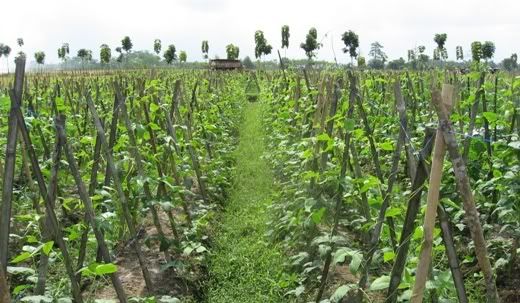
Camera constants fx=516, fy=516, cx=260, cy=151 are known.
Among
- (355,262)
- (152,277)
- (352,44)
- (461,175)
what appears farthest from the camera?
(352,44)

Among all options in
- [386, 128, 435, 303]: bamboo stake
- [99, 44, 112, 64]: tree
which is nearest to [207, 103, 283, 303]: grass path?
[386, 128, 435, 303]: bamboo stake

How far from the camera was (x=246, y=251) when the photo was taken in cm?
509

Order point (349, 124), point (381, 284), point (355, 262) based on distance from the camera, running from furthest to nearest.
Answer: point (349, 124) < point (355, 262) < point (381, 284)

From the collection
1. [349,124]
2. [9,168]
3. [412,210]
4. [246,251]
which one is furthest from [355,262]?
[246,251]

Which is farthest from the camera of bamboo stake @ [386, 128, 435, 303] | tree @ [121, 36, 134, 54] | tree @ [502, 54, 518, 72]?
tree @ [121, 36, 134, 54]

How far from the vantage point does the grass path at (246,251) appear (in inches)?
169

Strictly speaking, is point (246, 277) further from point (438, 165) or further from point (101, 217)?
point (438, 165)

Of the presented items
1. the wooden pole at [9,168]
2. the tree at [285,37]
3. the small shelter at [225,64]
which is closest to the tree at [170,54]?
the small shelter at [225,64]

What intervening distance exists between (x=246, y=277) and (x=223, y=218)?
5.19ft

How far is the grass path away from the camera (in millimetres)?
4289

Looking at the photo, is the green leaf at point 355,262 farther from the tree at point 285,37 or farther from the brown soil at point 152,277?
the tree at point 285,37

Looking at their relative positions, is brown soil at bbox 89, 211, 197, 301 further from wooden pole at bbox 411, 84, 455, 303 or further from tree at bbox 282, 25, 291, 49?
tree at bbox 282, 25, 291, 49

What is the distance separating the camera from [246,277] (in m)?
4.57

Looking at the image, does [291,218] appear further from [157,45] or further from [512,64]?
[157,45]
